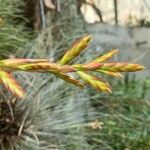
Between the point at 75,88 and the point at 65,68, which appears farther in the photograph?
the point at 75,88

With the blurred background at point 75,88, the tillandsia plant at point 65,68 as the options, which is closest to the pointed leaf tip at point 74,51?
the tillandsia plant at point 65,68

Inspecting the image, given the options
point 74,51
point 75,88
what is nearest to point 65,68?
point 74,51

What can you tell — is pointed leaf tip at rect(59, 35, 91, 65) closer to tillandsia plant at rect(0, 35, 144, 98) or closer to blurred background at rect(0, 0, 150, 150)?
tillandsia plant at rect(0, 35, 144, 98)

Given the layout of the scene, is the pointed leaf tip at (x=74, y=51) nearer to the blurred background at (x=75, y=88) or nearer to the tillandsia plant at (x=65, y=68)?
the tillandsia plant at (x=65, y=68)

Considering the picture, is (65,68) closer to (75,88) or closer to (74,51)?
(74,51)

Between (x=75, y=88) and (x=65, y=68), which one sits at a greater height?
(x=65, y=68)

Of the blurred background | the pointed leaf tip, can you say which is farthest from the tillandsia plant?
the blurred background

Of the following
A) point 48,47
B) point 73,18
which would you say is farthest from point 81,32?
point 48,47

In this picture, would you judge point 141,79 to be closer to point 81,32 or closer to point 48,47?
point 81,32
